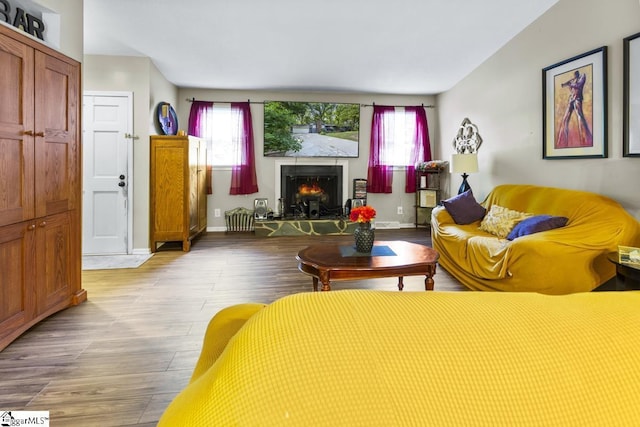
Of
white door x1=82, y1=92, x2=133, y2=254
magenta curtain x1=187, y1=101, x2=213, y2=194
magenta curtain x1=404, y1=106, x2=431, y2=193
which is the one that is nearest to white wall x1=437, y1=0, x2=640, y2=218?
magenta curtain x1=404, y1=106, x2=431, y2=193

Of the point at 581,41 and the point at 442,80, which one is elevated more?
the point at 442,80

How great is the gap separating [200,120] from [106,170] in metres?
2.02

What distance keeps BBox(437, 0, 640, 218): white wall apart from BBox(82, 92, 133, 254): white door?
4773 millimetres

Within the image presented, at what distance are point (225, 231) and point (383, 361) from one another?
601cm

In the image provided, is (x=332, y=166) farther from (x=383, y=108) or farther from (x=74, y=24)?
(x=74, y=24)

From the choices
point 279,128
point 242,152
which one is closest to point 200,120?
point 242,152

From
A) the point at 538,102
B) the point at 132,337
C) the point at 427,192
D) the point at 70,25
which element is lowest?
the point at 132,337

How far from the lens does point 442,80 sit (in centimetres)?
552

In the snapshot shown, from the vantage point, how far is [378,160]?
6.44 metres

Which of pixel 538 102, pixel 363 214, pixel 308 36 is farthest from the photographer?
pixel 308 36

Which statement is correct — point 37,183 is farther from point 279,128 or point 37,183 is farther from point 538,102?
point 538,102

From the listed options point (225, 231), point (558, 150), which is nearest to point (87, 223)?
point (225, 231)

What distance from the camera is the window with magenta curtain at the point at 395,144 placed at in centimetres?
642

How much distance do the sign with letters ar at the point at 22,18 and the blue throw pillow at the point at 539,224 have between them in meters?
4.07
